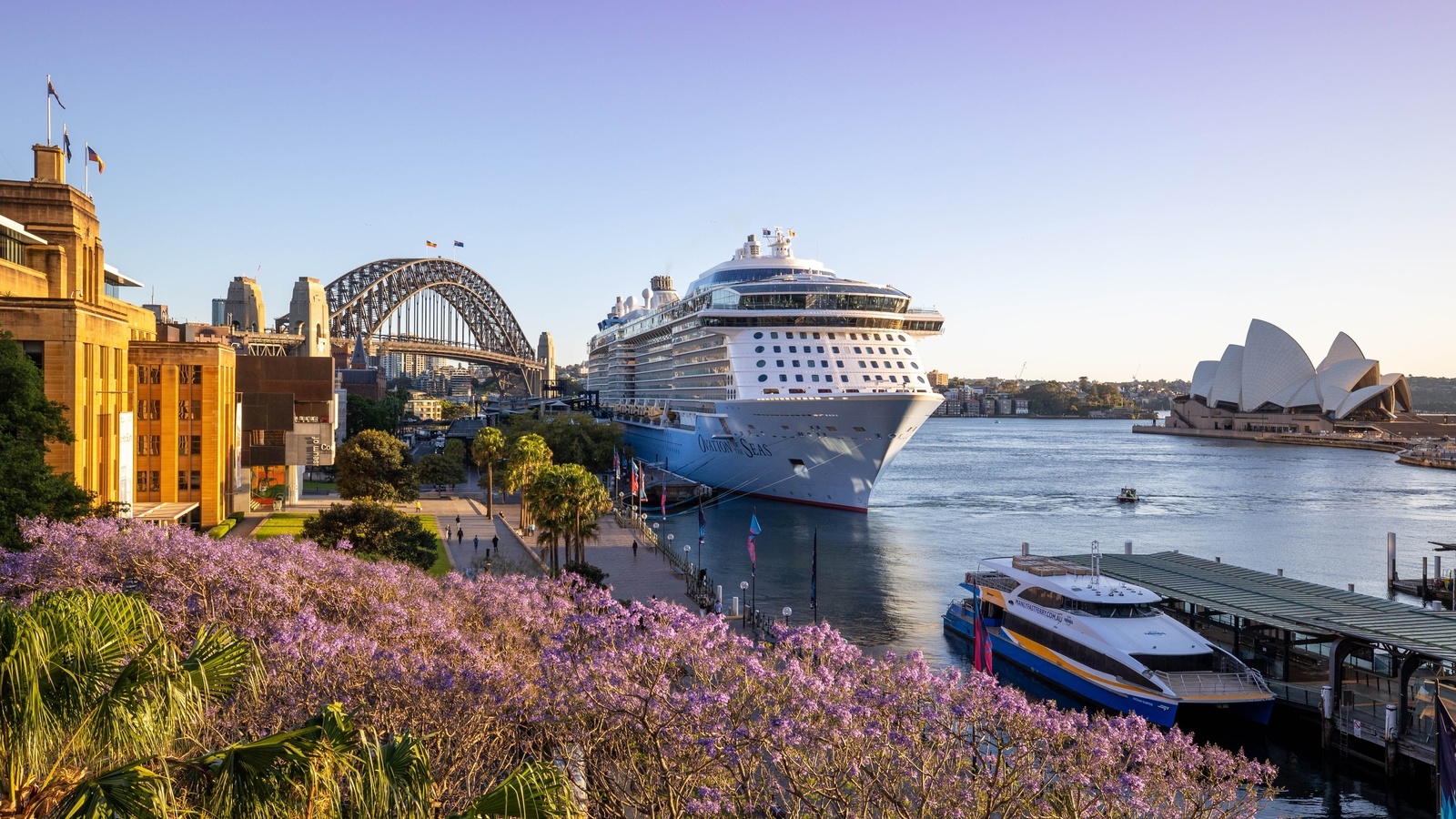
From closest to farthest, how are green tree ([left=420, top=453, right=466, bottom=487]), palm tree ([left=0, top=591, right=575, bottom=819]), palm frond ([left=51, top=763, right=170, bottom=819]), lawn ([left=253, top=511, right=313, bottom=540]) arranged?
palm frond ([left=51, top=763, right=170, bottom=819]) < palm tree ([left=0, top=591, right=575, bottom=819]) < lawn ([left=253, top=511, right=313, bottom=540]) < green tree ([left=420, top=453, right=466, bottom=487])

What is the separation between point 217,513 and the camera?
4078cm

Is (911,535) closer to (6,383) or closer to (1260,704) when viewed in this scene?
(1260,704)

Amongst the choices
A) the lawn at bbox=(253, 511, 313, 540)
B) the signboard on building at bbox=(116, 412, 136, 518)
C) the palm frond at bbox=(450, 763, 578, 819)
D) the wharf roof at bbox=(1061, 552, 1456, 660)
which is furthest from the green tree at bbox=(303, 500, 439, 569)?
the palm frond at bbox=(450, 763, 578, 819)

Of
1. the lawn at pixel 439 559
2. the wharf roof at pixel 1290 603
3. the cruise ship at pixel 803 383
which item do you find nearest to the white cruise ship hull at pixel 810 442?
the cruise ship at pixel 803 383

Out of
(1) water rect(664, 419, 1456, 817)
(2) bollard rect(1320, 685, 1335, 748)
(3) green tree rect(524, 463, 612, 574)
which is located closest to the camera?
(2) bollard rect(1320, 685, 1335, 748)

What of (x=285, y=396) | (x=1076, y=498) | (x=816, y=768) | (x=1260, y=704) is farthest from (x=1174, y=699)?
(x=1076, y=498)

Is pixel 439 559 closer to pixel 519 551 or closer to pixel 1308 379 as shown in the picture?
pixel 519 551

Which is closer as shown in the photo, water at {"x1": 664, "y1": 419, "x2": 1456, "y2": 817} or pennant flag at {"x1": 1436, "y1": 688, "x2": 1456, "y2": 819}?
pennant flag at {"x1": 1436, "y1": 688, "x2": 1456, "y2": 819}

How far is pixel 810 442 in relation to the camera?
59.8 metres

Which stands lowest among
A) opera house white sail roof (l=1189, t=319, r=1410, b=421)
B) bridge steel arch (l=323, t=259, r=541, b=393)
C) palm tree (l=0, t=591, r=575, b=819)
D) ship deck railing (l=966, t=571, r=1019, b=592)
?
ship deck railing (l=966, t=571, r=1019, b=592)

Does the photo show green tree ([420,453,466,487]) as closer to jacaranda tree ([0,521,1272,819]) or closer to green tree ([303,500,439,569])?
green tree ([303,500,439,569])

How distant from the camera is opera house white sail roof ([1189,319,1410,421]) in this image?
541ft

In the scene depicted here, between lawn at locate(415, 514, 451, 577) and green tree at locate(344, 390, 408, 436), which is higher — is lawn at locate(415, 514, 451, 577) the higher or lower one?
the lower one

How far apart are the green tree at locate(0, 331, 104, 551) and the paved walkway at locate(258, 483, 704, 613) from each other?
1315cm
